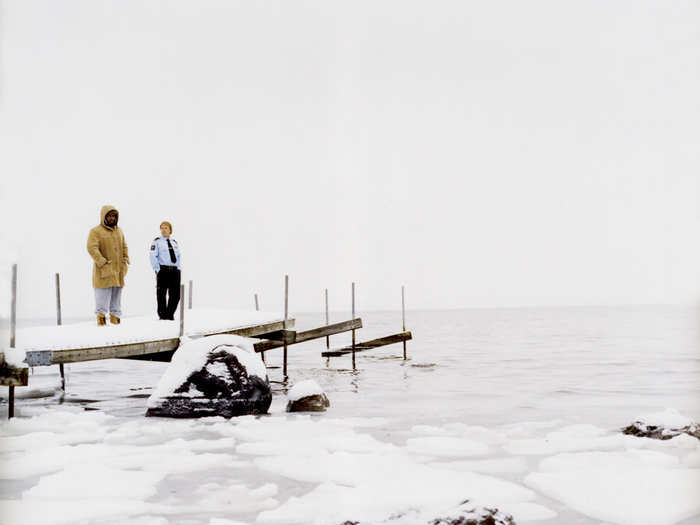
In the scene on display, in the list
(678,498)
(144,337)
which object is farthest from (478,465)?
(144,337)

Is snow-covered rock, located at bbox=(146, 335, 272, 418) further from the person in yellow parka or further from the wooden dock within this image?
the person in yellow parka

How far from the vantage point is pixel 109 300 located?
40.8 ft

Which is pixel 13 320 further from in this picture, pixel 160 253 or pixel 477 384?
pixel 477 384

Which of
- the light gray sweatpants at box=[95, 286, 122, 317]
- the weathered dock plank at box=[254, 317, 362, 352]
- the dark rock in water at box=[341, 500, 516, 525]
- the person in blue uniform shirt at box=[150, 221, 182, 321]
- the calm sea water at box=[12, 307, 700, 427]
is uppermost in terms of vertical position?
the person in blue uniform shirt at box=[150, 221, 182, 321]

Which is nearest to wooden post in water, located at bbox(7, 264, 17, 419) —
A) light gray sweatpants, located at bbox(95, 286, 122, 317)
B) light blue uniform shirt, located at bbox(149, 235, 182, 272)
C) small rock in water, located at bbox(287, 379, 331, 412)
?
light gray sweatpants, located at bbox(95, 286, 122, 317)

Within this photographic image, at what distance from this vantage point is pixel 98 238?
12.0 m

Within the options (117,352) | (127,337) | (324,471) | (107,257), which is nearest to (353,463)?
(324,471)

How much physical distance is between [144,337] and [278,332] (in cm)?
507

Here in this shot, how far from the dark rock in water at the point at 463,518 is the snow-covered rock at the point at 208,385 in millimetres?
5582

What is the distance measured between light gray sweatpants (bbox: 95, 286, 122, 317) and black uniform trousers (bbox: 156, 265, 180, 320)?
37.3 inches

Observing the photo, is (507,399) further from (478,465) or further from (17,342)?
(17,342)

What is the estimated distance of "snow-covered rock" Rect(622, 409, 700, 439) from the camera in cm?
912

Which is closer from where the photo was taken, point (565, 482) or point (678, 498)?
point (678, 498)

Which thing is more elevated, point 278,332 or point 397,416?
point 278,332
